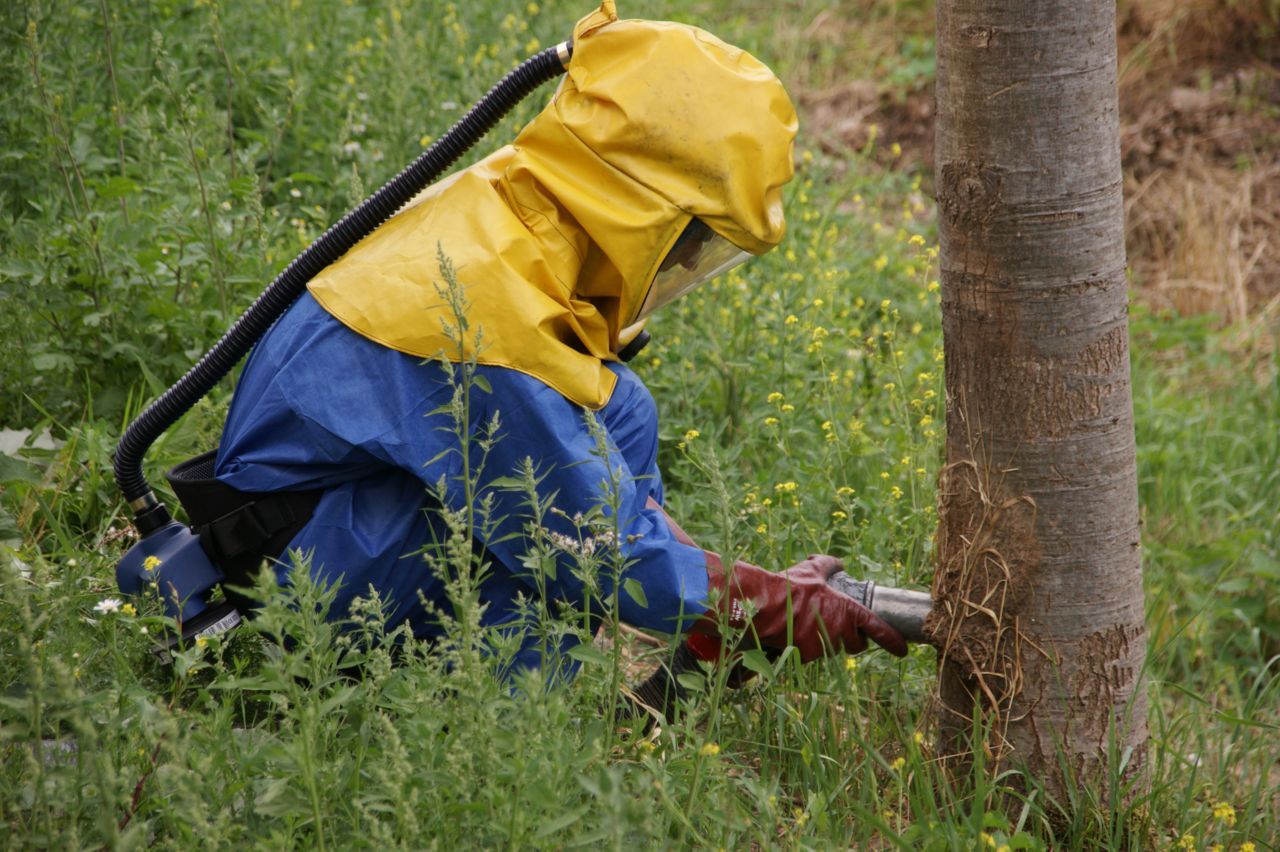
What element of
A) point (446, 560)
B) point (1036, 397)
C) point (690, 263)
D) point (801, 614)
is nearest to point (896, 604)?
point (801, 614)

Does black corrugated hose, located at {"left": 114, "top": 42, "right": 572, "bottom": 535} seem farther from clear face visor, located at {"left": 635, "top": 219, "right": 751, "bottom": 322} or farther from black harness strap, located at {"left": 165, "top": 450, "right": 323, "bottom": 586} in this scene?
clear face visor, located at {"left": 635, "top": 219, "right": 751, "bottom": 322}

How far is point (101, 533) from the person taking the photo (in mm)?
2779

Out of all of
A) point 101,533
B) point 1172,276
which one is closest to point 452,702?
point 101,533

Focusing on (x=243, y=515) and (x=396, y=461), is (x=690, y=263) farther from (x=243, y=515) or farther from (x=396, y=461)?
(x=243, y=515)

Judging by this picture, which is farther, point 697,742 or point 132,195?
point 132,195

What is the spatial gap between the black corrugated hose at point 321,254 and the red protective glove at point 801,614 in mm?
920

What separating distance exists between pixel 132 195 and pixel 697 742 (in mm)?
2618

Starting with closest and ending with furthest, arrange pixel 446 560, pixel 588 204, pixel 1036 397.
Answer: pixel 446 560, pixel 1036 397, pixel 588 204

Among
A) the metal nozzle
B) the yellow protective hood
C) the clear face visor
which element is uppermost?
the yellow protective hood

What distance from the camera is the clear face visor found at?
2309mm

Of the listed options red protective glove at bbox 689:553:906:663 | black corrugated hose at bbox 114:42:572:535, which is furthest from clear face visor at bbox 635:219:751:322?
red protective glove at bbox 689:553:906:663

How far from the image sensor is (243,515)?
2225 millimetres

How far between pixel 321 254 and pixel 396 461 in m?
0.45

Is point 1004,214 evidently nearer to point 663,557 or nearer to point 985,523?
point 985,523
